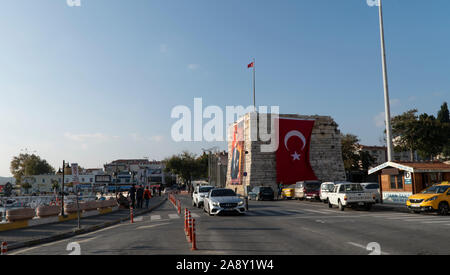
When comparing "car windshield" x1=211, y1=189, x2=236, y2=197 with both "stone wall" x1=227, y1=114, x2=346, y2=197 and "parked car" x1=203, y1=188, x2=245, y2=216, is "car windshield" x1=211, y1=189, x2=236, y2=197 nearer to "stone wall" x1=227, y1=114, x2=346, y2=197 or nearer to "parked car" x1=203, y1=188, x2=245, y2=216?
"parked car" x1=203, y1=188, x2=245, y2=216

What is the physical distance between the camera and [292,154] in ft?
186

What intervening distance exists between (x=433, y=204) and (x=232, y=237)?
502 inches

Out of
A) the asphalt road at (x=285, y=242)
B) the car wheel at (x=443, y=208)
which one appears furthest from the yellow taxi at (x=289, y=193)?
the asphalt road at (x=285, y=242)

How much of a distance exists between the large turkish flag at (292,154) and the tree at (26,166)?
10236 cm

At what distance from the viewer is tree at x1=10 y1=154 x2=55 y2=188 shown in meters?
124

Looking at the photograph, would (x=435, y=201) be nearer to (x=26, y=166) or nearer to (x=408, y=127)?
(x=408, y=127)

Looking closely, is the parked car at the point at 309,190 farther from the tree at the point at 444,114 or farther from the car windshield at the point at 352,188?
the tree at the point at 444,114

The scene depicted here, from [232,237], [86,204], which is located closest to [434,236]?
[232,237]

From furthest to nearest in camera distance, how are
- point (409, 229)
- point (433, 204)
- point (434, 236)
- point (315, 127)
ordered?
1. point (315, 127)
2. point (433, 204)
3. point (409, 229)
4. point (434, 236)

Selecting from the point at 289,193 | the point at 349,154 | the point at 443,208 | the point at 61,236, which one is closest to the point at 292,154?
the point at 349,154

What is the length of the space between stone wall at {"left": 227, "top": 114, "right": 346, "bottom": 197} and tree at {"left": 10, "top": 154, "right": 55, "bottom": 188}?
9467 cm

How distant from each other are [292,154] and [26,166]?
10504 centimetres

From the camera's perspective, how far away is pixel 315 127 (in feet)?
195
